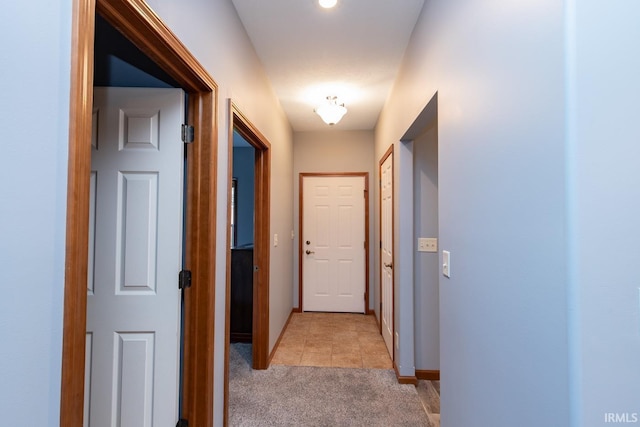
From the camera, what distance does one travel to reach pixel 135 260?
4.42 feet

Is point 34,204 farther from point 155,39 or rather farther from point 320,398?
point 320,398

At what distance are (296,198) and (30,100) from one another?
3.48 metres

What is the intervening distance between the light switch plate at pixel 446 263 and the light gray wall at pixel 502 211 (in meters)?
0.04

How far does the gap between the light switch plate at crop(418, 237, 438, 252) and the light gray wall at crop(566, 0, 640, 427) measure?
1830 mm

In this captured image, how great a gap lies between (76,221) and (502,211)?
120 cm

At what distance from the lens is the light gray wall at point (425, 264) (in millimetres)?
2408

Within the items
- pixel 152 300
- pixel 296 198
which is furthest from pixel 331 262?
pixel 152 300

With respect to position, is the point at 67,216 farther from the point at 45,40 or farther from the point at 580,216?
the point at 580,216

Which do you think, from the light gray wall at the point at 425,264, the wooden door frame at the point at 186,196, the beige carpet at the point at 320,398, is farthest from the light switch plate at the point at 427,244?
the wooden door frame at the point at 186,196

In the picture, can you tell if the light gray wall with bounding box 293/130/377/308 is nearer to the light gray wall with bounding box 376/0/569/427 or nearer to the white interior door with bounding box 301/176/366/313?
the white interior door with bounding box 301/176/366/313

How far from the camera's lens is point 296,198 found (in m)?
4.07

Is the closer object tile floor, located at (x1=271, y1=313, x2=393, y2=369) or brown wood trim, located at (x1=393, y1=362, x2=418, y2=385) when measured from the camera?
brown wood trim, located at (x1=393, y1=362, x2=418, y2=385)

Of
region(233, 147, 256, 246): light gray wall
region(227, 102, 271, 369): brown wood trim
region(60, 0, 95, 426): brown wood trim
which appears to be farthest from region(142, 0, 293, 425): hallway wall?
region(233, 147, 256, 246): light gray wall

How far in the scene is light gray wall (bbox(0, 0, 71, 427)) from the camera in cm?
56
